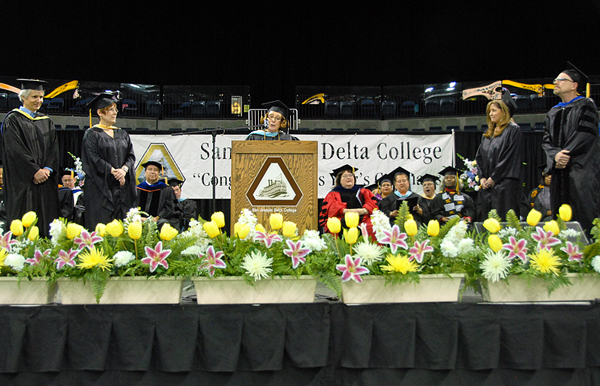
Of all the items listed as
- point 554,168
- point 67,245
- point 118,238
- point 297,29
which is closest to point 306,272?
point 118,238

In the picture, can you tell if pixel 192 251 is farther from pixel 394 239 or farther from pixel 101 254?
pixel 394 239

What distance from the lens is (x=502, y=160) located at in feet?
12.9

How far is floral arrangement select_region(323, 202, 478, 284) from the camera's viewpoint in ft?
4.94

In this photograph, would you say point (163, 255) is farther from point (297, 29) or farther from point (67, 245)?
point (297, 29)

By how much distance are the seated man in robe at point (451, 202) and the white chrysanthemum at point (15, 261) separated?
5.57 m

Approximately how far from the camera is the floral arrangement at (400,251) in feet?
4.94

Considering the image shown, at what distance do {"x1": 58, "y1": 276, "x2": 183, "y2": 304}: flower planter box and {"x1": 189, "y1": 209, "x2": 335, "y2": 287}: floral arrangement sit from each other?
0.12 m

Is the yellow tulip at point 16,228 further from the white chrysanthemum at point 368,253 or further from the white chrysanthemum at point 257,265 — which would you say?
the white chrysanthemum at point 368,253

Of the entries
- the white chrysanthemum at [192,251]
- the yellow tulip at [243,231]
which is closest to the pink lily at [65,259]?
the white chrysanthemum at [192,251]

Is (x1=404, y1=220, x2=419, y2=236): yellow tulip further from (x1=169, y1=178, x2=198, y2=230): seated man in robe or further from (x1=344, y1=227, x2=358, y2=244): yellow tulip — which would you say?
(x1=169, y1=178, x2=198, y2=230): seated man in robe

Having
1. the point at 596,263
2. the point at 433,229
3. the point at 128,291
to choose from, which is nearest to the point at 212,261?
the point at 128,291

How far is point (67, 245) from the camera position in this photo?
1591mm

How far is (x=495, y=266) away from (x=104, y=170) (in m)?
3.35

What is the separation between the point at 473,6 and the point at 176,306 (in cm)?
1563
